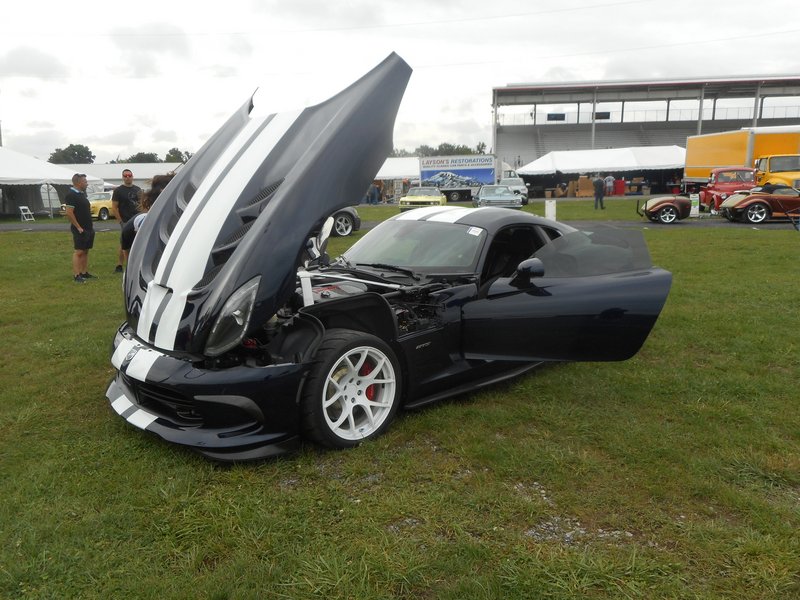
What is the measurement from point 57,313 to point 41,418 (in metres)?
3.25

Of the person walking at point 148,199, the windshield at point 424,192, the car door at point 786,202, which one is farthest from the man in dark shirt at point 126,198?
the windshield at point 424,192

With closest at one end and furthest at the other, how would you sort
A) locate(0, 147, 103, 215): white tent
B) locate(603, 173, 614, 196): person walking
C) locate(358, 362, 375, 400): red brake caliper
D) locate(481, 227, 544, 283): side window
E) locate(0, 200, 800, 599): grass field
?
locate(0, 200, 800, 599): grass field < locate(358, 362, 375, 400): red brake caliper < locate(481, 227, 544, 283): side window < locate(0, 147, 103, 215): white tent < locate(603, 173, 614, 196): person walking

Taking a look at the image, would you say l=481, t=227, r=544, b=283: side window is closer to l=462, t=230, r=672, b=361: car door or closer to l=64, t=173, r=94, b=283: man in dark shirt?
l=462, t=230, r=672, b=361: car door

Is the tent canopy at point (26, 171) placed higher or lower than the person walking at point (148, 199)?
higher

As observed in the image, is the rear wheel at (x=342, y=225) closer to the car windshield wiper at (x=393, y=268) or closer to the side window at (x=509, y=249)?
the side window at (x=509, y=249)

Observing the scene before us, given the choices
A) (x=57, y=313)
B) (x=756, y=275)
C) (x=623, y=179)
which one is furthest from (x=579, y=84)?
(x=57, y=313)

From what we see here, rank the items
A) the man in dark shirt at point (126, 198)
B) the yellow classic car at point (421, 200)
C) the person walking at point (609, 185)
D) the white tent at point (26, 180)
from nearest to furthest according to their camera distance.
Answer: the man in dark shirt at point (126, 198), the yellow classic car at point (421, 200), the white tent at point (26, 180), the person walking at point (609, 185)

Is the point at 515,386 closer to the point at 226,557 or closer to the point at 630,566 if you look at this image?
the point at 630,566

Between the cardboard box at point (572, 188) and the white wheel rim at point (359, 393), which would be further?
the cardboard box at point (572, 188)

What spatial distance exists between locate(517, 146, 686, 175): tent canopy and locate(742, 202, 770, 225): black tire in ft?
64.3

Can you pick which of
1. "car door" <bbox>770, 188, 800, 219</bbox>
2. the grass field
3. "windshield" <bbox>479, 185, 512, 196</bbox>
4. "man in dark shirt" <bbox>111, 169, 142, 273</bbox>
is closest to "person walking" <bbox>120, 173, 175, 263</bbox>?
"man in dark shirt" <bbox>111, 169, 142, 273</bbox>

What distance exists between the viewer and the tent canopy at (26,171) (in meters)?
22.8

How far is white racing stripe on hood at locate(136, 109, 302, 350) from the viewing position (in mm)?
3020

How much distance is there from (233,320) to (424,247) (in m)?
1.75
